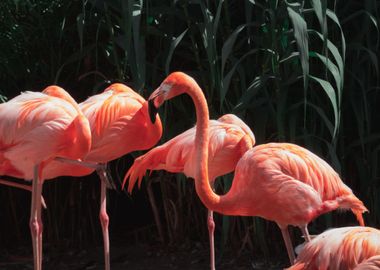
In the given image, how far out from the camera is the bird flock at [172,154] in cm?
493

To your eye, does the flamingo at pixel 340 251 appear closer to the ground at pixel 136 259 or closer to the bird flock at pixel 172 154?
the bird flock at pixel 172 154

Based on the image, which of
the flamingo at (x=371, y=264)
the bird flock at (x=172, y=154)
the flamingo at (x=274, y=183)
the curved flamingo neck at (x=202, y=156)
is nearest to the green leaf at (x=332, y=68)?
the bird flock at (x=172, y=154)

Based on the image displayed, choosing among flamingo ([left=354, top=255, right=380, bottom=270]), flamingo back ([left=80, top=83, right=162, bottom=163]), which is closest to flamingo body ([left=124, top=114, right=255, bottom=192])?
flamingo back ([left=80, top=83, right=162, bottom=163])

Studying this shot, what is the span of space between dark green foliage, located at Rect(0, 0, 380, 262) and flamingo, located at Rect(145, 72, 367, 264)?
2.11ft

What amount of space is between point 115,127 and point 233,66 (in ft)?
2.89

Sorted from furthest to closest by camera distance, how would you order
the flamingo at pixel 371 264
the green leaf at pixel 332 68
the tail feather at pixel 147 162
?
the green leaf at pixel 332 68
the tail feather at pixel 147 162
the flamingo at pixel 371 264

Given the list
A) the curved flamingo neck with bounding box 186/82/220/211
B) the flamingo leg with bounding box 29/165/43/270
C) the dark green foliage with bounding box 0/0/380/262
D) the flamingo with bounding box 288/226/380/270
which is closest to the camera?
the flamingo with bounding box 288/226/380/270

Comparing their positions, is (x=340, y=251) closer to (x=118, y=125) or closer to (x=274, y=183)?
(x=274, y=183)

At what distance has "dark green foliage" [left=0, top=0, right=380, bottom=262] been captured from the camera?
598 centimetres

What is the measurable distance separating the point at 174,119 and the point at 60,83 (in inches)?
37.8

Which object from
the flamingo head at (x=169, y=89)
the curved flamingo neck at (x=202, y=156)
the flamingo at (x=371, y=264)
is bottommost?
the flamingo at (x=371, y=264)

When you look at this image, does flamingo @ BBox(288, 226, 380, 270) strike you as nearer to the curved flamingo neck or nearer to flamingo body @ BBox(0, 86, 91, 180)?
the curved flamingo neck

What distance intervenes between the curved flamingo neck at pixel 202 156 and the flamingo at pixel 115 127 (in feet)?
2.97

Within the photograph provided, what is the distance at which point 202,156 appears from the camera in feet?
15.7
